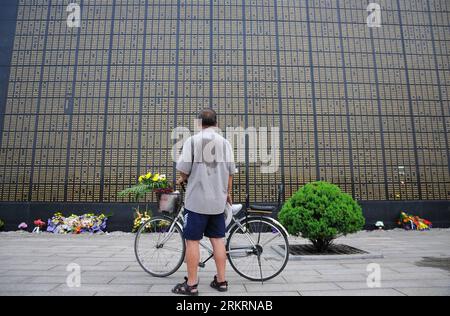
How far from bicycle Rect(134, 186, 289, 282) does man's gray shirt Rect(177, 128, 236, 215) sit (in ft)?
2.14

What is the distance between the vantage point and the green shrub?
17.5 ft

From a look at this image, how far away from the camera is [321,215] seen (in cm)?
542

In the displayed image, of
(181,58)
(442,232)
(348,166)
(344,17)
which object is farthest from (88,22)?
(442,232)

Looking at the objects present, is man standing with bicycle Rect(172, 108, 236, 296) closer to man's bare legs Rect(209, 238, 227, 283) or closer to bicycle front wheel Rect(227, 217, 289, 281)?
man's bare legs Rect(209, 238, 227, 283)

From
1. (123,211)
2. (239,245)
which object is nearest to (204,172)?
(239,245)

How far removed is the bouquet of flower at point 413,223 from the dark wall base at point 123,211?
197mm

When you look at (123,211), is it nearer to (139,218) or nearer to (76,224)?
(139,218)

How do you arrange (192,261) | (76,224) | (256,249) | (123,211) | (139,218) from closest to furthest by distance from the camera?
(192,261), (256,249), (76,224), (139,218), (123,211)

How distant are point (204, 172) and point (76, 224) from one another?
8421mm

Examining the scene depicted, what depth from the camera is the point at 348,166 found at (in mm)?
10820

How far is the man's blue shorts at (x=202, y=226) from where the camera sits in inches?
131

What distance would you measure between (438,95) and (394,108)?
2120mm

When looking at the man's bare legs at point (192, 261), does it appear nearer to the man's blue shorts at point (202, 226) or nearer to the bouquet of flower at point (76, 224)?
the man's blue shorts at point (202, 226)

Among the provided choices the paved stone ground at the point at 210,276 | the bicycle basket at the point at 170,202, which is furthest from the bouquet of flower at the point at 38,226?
the bicycle basket at the point at 170,202
